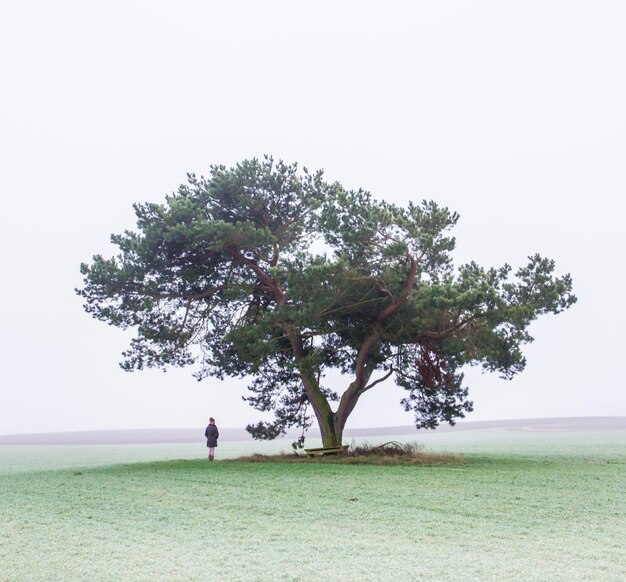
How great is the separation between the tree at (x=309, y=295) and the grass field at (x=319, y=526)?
19.5 feet

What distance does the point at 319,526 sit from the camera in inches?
461

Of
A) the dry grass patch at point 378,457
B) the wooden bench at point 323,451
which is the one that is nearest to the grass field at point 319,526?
the dry grass patch at point 378,457

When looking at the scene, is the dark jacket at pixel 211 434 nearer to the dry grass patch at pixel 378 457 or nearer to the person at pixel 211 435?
the person at pixel 211 435

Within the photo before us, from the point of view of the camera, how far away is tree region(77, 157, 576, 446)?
23.8m

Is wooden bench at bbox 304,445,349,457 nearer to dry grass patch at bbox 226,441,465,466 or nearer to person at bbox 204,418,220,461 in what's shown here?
dry grass patch at bbox 226,441,465,466

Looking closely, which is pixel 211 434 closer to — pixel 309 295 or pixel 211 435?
pixel 211 435

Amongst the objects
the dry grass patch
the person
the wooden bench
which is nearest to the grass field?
the dry grass patch

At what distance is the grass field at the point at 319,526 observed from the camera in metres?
8.90

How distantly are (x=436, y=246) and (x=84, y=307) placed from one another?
44.4 feet

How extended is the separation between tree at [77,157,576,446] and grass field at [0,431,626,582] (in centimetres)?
593

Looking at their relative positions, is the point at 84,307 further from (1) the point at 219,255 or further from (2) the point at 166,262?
(1) the point at 219,255

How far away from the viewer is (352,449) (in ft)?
87.1

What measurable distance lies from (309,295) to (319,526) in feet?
41.7

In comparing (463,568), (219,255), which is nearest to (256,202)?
(219,255)
